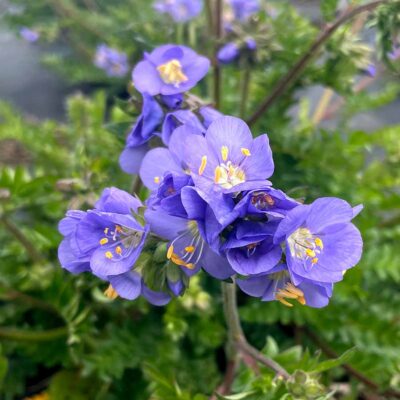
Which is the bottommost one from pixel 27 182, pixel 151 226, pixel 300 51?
pixel 27 182

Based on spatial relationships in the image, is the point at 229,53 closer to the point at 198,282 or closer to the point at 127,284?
the point at 198,282

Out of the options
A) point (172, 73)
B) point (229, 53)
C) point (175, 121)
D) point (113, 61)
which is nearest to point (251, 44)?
point (229, 53)

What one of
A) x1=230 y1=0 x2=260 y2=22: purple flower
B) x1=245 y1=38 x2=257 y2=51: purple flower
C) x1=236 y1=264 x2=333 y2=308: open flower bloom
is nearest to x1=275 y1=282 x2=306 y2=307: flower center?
x1=236 y1=264 x2=333 y2=308: open flower bloom

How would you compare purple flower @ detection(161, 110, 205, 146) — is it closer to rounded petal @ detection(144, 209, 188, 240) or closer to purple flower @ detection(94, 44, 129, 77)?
rounded petal @ detection(144, 209, 188, 240)

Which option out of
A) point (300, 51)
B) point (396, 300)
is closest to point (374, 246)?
point (396, 300)

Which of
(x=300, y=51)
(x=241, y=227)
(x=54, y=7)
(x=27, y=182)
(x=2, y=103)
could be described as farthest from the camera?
(x=54, y=7)

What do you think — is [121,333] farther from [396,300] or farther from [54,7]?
[54,7]

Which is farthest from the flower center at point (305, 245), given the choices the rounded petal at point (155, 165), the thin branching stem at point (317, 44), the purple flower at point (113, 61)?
the purple flower at point (113, 61)
